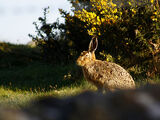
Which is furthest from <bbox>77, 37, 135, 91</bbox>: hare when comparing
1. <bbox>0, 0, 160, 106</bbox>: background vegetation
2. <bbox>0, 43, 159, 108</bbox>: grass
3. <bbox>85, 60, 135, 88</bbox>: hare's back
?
<bbox>0, 43, 159, 108</bbox>: grass

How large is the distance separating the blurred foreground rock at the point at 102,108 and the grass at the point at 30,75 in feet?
18.0

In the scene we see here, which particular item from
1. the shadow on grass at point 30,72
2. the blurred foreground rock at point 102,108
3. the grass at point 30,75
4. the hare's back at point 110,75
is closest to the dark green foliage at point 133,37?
the grass at point 30,75

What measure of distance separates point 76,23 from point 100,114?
326 inches

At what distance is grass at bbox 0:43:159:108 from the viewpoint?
23.6ft

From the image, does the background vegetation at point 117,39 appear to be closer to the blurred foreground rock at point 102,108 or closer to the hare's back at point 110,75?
the hare's back at point 110,75

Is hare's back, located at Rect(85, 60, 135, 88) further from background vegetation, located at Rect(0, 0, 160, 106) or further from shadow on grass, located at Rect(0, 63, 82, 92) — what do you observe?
shadow on grass, located at Rect(0, 63, 82, 92)

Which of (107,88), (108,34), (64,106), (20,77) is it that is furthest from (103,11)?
(64,106)

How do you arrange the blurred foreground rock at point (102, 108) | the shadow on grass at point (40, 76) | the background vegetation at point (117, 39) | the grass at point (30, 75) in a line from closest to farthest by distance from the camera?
the blurred foreground rock at point (102, 108) → the background vegetation at point (117, 39) → the grass at point (30, 75) → the shadow on grass at point (40, 76)

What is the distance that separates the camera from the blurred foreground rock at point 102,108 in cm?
80

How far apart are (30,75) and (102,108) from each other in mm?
9967

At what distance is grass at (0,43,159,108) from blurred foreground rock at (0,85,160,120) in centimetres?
549

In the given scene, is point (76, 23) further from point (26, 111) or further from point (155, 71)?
point (26, 111)

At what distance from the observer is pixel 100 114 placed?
0.79 meters

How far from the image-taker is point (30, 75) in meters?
10.5
